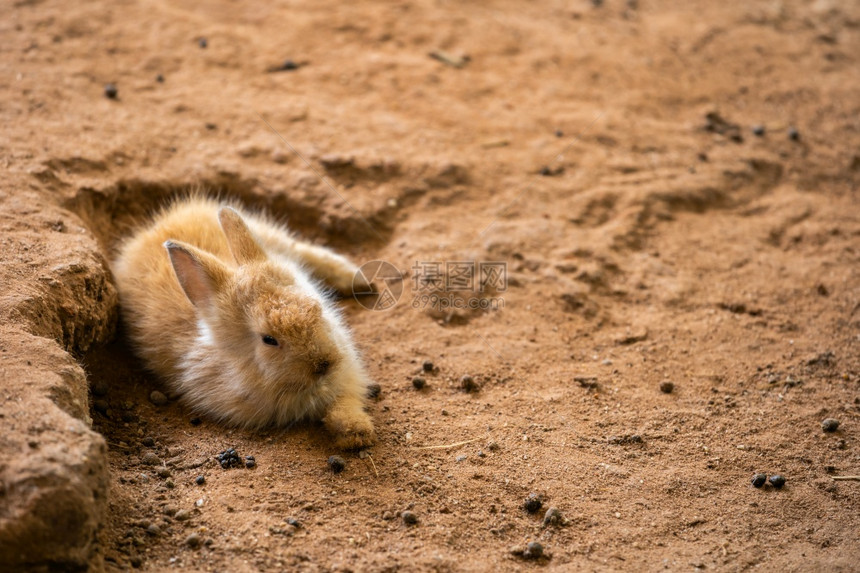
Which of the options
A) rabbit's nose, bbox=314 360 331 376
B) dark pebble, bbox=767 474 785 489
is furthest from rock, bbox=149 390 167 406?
dark pebble, bbox=767 474 785 489

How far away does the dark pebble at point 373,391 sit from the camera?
4777 mm

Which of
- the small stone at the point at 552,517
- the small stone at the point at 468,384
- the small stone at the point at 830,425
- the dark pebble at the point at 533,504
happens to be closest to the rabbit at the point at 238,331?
the small stone at the point at 468,384

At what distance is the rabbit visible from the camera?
4363 millimetres

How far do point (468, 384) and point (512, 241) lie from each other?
1557 mm

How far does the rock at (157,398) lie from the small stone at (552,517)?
2.57m

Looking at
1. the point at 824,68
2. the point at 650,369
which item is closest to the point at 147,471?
the point at 650,369

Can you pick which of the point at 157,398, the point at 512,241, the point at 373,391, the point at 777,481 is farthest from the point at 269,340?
the point at 777,481

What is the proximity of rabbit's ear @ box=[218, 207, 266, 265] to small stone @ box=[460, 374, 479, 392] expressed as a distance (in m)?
1.56

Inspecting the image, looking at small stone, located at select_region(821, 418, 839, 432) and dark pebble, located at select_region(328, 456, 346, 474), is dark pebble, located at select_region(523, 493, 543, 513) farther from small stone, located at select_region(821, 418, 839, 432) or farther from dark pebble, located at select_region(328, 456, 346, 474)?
small stone, located at select_region(821, 418, 839, 432)

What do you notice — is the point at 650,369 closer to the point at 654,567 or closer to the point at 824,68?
the point at 654,567

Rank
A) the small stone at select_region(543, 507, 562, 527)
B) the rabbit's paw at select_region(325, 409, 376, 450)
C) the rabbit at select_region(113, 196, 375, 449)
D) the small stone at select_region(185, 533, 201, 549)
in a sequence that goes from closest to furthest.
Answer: the small stone at select_region(185, 533, 201, 549) → the small stone at select_region(543, 507, 562, 527) → the rabbit's paw at select_region(325, 409, 376, 450) → the rabbit at select_region(113, 196, 375, 449)

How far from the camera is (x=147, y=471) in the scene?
4.07 metres

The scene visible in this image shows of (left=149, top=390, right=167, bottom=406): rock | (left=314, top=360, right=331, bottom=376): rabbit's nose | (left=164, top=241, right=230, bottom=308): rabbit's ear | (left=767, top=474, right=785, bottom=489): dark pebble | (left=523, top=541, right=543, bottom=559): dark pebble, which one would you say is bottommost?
(left=149, top=390, right=167, bottom=406): rock

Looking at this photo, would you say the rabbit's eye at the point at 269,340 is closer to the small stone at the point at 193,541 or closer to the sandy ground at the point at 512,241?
the sandy ground at the point at 512,241
